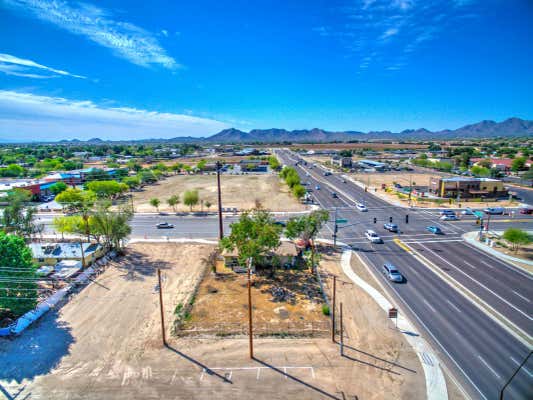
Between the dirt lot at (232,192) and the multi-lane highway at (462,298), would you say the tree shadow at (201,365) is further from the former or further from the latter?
the dirt lot at (232,192)

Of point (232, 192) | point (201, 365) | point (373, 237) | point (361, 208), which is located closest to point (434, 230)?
point (373, 237)

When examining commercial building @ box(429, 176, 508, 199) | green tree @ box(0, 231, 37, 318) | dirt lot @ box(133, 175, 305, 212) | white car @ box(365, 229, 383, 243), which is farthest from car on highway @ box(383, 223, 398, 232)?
green tree @ box(0, 231, 37, 318)

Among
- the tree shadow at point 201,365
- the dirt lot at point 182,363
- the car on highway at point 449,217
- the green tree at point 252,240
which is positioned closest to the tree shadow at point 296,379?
the dirt lot at point 182,363

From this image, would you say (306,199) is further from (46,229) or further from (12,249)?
(12,249)

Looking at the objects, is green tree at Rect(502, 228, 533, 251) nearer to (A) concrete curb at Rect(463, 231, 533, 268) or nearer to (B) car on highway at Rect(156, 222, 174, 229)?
(A) concrete curb at Rect(463, 231, 533, 268)

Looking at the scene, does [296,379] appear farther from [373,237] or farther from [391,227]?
[391,227]

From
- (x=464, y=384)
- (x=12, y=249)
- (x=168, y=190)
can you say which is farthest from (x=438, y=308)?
(x=168, y=190)
